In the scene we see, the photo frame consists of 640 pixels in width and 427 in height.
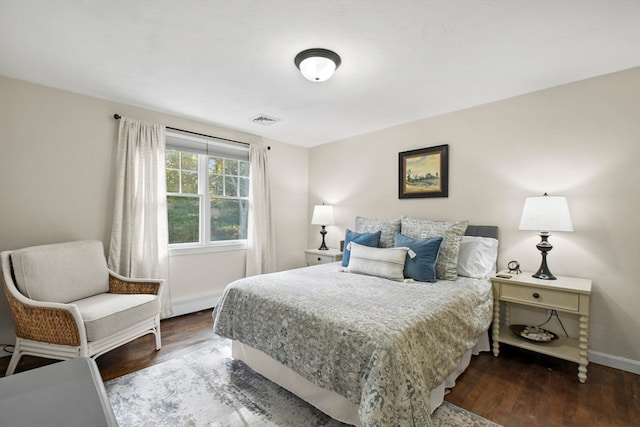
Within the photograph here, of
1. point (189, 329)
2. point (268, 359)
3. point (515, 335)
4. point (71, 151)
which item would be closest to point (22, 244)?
point (71, 151)

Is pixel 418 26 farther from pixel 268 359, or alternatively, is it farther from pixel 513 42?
pixel 268 359

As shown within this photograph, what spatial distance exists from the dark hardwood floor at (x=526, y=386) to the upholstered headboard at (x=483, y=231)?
1.07 meters

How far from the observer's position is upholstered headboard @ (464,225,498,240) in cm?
284

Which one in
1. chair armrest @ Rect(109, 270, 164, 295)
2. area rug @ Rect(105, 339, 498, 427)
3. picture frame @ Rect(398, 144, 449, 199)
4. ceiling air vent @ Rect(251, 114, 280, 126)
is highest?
ceiling air vent @ Rect(251, 114, 280, 126)

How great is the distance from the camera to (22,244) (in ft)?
8.32

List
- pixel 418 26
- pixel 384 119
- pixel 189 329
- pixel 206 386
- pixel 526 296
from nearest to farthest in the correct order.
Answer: pixel 418 26
pixel 206 386
pixel 526 296
pixel 189 329
pixel 384 119

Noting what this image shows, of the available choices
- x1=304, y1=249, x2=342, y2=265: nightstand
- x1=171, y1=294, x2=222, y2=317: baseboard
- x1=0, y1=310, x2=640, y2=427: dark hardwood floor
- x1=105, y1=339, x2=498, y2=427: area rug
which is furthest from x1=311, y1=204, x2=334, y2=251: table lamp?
x1=105, y1=339, x2=498, y2=427: area rug

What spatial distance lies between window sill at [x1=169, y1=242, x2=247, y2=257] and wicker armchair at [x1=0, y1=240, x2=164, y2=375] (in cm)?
77

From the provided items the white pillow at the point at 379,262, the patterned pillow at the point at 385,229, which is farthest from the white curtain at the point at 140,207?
the patterned pillow at the point at 385,229

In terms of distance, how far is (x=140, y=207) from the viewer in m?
3.10

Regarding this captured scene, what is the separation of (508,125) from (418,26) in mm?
1660

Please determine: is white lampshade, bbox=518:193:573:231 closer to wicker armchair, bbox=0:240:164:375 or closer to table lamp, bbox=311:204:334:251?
table lamp, bbox=311:204:334:251

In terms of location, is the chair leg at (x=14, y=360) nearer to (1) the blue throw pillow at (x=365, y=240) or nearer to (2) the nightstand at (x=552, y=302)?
(1) the blue throw pillow at (x=365, y=240)

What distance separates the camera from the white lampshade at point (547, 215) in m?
2.24
